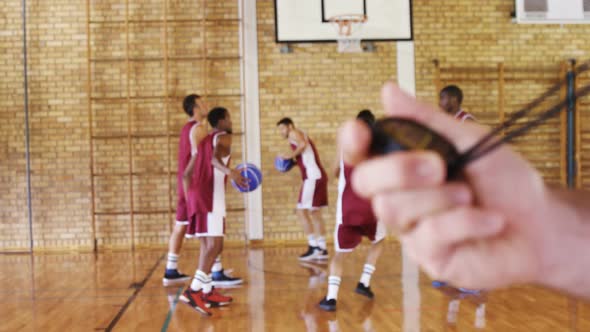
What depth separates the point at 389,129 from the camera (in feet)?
2.31

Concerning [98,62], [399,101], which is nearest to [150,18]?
[98,62]

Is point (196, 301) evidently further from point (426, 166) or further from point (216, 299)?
point (426, 166)

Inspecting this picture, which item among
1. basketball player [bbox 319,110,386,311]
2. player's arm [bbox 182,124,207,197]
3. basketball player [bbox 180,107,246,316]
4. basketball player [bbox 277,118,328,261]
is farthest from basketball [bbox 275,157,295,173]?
basketball player [bbox 319,110,386,311]

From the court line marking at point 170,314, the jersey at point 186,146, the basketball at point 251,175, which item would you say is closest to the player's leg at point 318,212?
the basketball at point 251,175

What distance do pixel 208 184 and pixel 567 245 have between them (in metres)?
4.69

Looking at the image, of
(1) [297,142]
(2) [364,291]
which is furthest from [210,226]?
(1) [297,142]

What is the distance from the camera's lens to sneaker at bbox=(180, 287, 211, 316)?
5.00 meters

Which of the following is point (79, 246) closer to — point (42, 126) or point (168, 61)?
point (42, 126)

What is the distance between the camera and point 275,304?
5320mm

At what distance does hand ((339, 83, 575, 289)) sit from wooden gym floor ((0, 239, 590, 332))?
11.7ft

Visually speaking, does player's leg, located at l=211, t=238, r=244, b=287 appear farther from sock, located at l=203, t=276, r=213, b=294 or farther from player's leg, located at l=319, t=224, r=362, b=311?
player's leg, located at l=319, t=224, r=362, b=311

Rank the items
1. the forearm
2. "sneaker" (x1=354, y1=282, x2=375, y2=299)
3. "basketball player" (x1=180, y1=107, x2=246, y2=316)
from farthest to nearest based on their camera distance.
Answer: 1. "sneaker" (x1=354, y1=282, x2=375, y2=299)
2. "basketball player" (x1=180, y1=107, x2=246, y2=316)
3. the forearm

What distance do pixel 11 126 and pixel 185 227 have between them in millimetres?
4667

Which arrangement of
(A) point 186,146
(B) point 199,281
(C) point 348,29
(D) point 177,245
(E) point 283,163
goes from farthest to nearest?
(C) point 348,29, (E) point 283,163, (D) point 177,245, (A) point 186,146, (B) point 199,281
